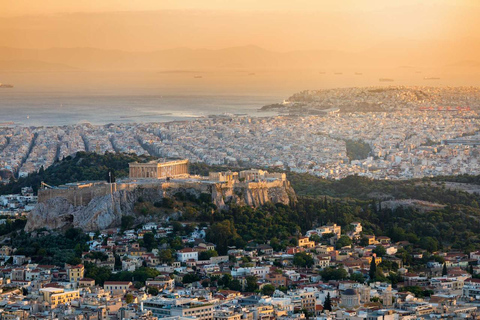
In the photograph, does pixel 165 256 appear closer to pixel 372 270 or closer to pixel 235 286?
pixel 235 286

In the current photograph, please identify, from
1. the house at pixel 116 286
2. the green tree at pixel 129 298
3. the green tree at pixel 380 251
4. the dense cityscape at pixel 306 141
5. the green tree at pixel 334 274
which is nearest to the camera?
the green tree at pixel 129 298

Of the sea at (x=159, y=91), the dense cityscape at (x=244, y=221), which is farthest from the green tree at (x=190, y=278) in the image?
the sea at (x=159, y=91)

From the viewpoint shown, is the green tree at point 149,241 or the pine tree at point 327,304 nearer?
the pine tree at point 327,304

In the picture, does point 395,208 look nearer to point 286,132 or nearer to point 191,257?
point 191,257

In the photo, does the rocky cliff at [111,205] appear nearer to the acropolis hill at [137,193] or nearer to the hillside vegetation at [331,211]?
the acropolis hill at [137,193]

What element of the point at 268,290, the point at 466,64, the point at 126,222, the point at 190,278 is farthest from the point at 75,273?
the point at 466,64

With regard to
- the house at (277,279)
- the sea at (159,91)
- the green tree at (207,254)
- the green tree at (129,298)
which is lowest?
the sea at (159,91)

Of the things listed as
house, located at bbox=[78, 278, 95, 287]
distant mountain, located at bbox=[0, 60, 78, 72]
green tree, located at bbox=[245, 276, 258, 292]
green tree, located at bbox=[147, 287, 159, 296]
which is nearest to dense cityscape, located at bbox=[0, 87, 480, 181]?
green tree, located at bbox=[245, 276, 258, 292]
